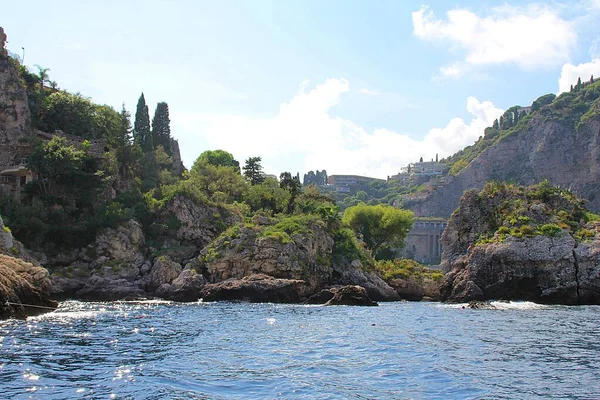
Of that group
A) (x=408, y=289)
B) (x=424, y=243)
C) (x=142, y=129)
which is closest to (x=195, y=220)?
(x=142, y=129)

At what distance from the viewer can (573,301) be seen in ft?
177

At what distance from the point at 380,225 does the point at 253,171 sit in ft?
73.1

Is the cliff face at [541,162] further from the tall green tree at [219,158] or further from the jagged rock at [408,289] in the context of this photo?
the jagged rock at [408,289]

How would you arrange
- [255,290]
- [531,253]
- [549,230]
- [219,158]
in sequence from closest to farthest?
1. [255,290]
2. [531,253]
3. [549,230]
4. [219,158]

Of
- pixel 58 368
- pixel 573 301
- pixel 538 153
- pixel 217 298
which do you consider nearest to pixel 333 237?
pixel 217 298

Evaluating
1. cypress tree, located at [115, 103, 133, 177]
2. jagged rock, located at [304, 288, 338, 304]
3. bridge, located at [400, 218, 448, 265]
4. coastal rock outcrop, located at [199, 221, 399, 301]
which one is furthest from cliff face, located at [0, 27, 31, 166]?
bridge, located at [400, 218, 448, 265]

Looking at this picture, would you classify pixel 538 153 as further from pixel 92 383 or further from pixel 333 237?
pixel 92 383

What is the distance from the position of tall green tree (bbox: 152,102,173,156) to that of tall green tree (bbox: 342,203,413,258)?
3049 centimetres

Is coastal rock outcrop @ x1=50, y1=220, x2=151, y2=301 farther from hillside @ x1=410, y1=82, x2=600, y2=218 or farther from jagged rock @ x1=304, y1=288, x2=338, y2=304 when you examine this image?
hillside @ x1=410, y1=82, x2=600, y2=218

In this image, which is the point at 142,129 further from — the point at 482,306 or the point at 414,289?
the point at 482,306

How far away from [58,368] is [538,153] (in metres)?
173

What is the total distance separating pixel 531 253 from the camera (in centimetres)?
5569

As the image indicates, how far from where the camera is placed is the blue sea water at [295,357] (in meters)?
17.0

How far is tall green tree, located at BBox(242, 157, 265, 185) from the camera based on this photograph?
98.1 meters
